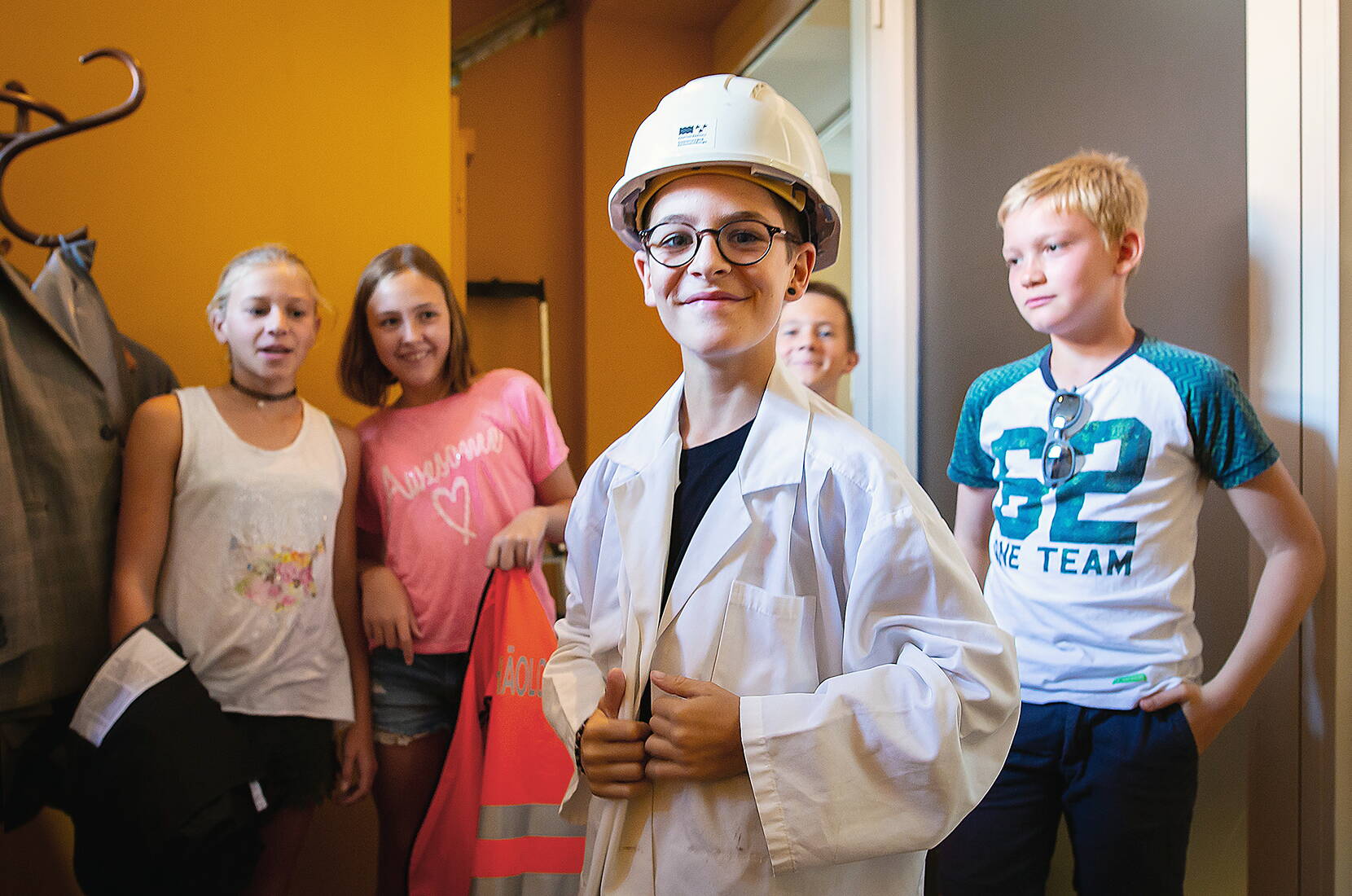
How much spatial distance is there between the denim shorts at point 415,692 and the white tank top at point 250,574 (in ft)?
0.29

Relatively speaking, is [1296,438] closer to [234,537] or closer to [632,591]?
[632,591]

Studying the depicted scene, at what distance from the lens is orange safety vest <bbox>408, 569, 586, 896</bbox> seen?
1.52 meters

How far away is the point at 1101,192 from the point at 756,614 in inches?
38.4

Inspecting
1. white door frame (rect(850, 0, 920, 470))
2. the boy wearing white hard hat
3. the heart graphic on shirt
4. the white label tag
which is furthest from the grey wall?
the white label tag

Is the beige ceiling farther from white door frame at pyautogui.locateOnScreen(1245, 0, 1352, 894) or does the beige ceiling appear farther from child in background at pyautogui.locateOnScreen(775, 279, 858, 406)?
white door frame at pyautogui.locateOnScreen(1245, 0, 1352, 894)

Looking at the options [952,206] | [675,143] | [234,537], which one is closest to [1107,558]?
[675,143]

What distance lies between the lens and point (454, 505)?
5.77 feet

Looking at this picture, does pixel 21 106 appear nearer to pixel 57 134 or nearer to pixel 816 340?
pixel 57 134

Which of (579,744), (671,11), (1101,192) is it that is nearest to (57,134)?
(579,744)

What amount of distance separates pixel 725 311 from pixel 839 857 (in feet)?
1.95

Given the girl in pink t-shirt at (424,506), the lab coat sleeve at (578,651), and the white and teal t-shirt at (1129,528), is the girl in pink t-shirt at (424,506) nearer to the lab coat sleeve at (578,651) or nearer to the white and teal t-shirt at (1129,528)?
the lab coat sleeve at (578,651)

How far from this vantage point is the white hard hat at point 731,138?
99 centimetres

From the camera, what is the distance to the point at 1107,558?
1374mm

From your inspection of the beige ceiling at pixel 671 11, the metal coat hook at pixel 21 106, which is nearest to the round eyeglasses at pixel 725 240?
the metal coat hook at pixel 21 106
